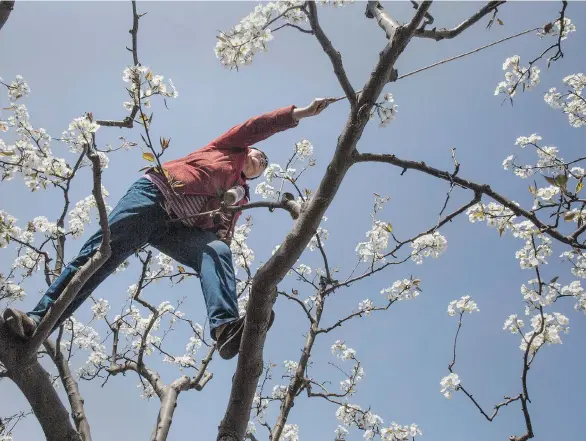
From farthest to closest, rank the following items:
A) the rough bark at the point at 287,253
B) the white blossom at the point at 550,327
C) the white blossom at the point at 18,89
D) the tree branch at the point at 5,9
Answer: the white blossom at the point at 18,89 < the white blossom at the point at 550,327 < the tree branch at the point at 5,9 < the rough bark at the point at 287,253

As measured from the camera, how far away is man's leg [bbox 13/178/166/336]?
223cm

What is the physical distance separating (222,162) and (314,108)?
24.8 inches

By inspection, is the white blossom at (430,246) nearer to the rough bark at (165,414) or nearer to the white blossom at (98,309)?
the rough bark at (165,414)

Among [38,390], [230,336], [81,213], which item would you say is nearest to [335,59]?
[230,336]

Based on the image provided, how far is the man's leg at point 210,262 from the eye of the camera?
6.99ft

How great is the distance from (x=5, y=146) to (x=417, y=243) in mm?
3349

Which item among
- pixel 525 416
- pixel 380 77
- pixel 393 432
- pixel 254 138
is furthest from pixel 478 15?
pixel 393 432

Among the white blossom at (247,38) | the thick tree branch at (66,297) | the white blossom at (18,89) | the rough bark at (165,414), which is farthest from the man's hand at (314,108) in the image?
the white blossom at (18,89)

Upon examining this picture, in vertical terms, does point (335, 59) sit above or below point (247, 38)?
below

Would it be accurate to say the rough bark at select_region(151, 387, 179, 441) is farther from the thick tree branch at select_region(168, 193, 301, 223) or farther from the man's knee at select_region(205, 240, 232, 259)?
the thick tree branch at select_region(168, 193, 301, 223)

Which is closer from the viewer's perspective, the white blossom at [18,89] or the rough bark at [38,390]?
the rough bark at [38,390]

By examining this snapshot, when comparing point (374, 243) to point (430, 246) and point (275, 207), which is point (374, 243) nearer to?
point (430, 246)

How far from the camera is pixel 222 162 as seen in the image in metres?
2.64

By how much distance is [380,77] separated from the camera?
1.86 m
